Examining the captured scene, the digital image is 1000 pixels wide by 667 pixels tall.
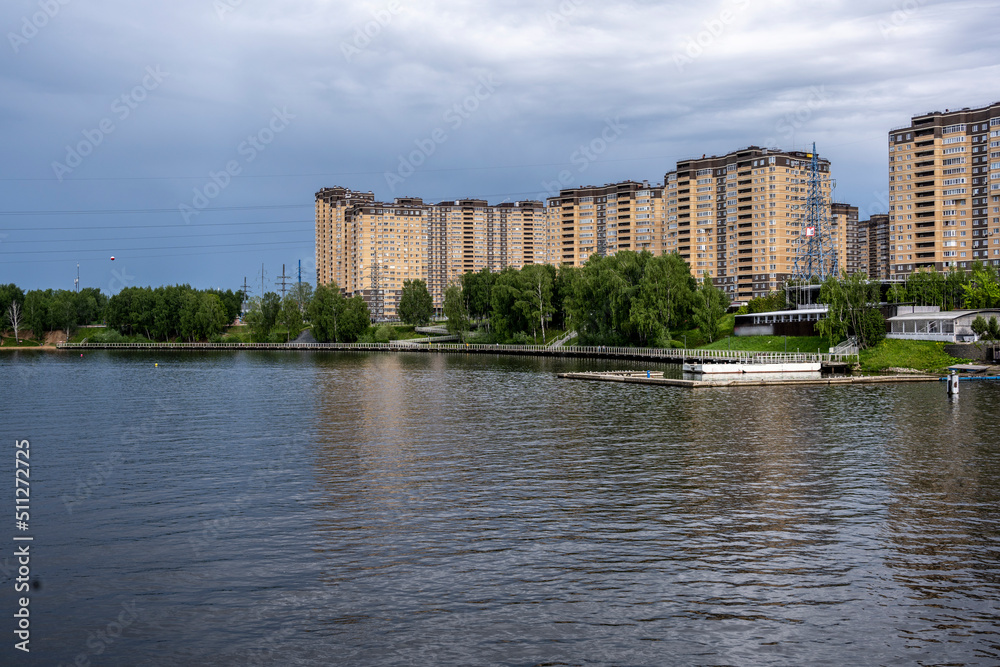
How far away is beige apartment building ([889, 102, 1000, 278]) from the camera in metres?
166

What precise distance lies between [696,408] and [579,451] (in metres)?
23.1

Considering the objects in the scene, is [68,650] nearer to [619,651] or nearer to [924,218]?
[619,651]

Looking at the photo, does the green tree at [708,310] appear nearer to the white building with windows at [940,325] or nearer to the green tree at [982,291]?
the white building with windows at [940,325]

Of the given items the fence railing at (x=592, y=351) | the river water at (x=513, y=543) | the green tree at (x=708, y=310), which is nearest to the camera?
the river water at (x=513, y=543)

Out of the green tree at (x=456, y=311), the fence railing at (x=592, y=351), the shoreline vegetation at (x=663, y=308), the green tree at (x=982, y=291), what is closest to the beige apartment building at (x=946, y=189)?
the shoreline vegetation at (x=663, y=308)

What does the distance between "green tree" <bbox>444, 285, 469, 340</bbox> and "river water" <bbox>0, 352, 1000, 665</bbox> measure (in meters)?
129

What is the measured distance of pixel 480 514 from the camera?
27469 millimetres

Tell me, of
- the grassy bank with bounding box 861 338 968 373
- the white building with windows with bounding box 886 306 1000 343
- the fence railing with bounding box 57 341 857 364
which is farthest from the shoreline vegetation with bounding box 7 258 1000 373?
the fence railing with bounding box 57 341 857 364

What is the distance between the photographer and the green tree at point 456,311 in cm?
18000

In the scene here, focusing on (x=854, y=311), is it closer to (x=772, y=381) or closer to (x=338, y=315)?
(x=772, y=381)

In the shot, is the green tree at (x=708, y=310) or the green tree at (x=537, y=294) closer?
the green tree at (x=708, y=310)

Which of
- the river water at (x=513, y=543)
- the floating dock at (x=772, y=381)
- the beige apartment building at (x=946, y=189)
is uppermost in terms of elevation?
the beige apartment building at (x=946, y=189)

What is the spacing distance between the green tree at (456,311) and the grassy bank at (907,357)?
99955 mm

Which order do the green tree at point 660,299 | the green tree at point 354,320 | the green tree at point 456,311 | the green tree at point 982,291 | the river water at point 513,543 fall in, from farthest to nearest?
the green tree at point 354,320
the green tree at point 456,311
the green tree at point 660,299
the green tree at point 982,291
the river water at point 513,543
